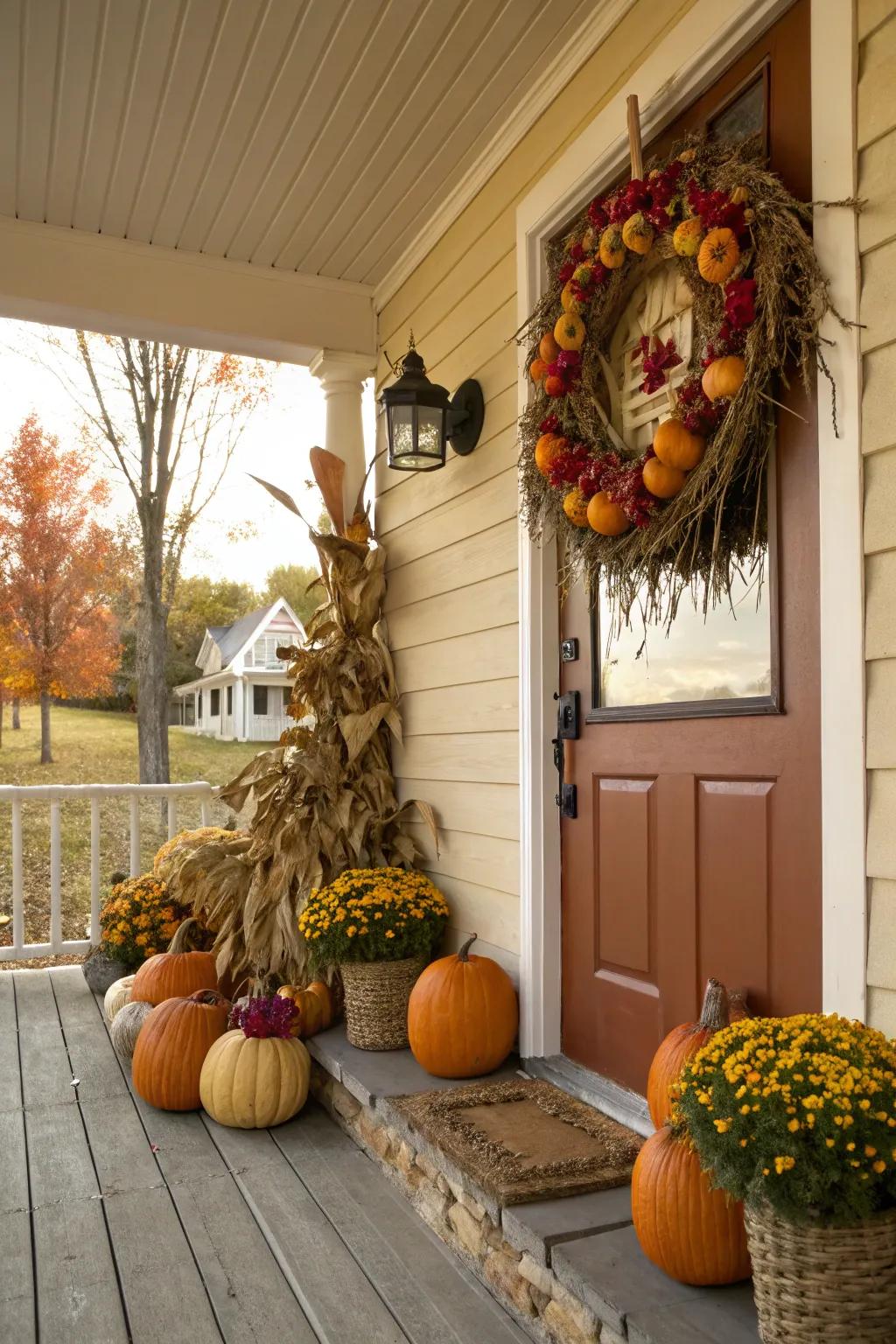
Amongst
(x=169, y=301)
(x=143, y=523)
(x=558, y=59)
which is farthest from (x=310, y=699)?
(x=143, y=523)

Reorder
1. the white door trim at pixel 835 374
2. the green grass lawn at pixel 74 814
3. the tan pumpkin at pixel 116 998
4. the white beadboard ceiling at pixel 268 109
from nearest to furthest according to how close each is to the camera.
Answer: the white door trim at pixel 835 374 → the white beadboard ceiling at pixel 268 109 → the tan pumpkin at pixel 116 998 → the green grass lawn at pixel 74 814

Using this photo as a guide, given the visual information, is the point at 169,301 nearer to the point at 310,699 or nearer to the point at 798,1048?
the point at 310,699

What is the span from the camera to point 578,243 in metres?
2.49

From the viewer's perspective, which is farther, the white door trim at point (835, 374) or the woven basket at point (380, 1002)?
the woven basket at point (380, 1002)

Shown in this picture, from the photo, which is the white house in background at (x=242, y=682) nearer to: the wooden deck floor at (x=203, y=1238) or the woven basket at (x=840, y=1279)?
the wooden deck floor at (x=203, y=1238)

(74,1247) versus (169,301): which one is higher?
(169,301)

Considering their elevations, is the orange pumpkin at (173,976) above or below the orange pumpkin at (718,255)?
below

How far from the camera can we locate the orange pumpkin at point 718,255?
6.38 ft

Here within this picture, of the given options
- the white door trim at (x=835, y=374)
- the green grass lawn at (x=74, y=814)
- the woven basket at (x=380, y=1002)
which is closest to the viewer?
the white door trim at (x=835, y=374)

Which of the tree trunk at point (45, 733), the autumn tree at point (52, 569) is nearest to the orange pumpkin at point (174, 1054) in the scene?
the autumn tree at point (52, 569)

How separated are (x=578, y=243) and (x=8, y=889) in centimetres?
785

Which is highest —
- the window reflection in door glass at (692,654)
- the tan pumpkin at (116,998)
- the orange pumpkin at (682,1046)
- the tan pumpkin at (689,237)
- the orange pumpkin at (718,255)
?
the tan pumpkin at (689,237)

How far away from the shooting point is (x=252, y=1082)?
285cm

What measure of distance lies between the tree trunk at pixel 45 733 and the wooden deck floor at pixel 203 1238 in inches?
231
